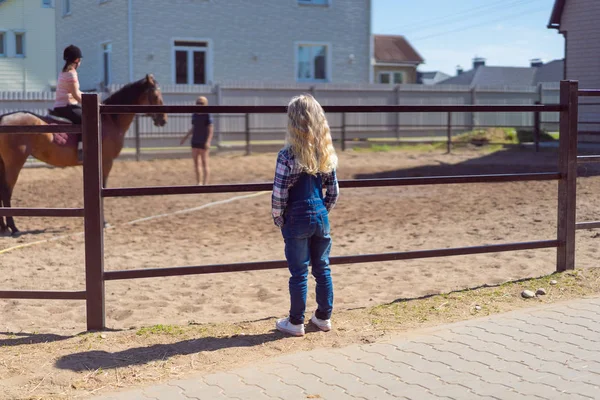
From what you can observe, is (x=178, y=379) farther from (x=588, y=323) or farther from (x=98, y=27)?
(x=98, y=27)

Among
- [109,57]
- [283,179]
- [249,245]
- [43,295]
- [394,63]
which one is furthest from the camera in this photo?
[394,63]

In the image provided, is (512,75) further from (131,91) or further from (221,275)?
(221,275)

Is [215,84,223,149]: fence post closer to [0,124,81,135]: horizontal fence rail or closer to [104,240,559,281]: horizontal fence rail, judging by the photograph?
[104,240,559,281]: horizontal fence rail

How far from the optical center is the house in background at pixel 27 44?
40375 millimetres

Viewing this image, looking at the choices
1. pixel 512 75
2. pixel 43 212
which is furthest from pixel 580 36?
pixel 512 75

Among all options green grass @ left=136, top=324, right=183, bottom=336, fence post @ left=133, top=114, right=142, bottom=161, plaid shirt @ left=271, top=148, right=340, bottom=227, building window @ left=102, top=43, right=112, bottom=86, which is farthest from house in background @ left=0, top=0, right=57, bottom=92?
plaid shirt @ left=271, top=148, right=340, bottom=227

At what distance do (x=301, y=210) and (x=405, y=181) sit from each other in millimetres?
1445

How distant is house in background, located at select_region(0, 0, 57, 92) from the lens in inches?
1590

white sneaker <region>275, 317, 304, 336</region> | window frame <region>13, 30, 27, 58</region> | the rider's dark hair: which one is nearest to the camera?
white sneaker <region>275, 317, 304, 336</region>

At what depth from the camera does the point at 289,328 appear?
4961 millimetres

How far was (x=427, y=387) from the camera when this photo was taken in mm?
3992

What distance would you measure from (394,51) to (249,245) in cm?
4036

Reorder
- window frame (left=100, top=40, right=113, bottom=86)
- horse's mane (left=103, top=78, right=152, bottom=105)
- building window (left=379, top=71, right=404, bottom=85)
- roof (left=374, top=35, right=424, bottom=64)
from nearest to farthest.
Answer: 1. horse's mane (left=103, top=78, right=152, bottom=105)
2. window frame (left=100, top=40, right=113, bottom=86)
3. roof (left=374, top=35, right=424, bottom=64)
4. building window (left=379, top=71, right=404, bottom=85)

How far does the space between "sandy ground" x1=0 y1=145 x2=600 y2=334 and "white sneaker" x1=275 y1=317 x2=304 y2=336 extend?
2.48 feet
